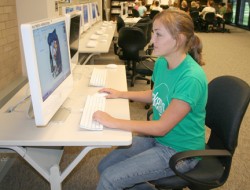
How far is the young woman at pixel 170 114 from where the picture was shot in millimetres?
1221

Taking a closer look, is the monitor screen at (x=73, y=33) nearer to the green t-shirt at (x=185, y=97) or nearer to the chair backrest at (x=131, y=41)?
the green t-shirt at (x=185, y=97)

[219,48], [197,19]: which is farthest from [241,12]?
[219,48]

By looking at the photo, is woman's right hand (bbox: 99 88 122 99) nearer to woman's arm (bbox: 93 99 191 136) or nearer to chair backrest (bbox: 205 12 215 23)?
woman's arm (bbox: 93 99 191 136)

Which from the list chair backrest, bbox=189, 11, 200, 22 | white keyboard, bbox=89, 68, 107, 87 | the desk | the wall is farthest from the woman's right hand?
chair backrest, bbox=189, 11, 200, 22

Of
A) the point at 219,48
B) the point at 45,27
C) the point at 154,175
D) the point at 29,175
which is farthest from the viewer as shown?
the point at 219,48

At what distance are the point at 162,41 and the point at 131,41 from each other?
2607 millimetres

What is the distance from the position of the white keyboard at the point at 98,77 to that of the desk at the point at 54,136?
192mm

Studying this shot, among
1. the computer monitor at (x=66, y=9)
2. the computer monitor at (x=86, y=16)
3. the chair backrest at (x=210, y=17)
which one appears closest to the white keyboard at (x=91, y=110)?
the computer monitor at (x=66, y=9)

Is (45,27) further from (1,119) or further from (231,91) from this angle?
(231,91)

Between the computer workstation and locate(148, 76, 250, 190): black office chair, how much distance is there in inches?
12.6

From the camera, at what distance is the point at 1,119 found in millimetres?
1329

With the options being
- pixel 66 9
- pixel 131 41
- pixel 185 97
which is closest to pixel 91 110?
pixel 185 97

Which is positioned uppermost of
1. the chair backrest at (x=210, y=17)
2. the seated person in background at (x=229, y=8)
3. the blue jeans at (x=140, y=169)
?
the seated person in background at (x=229, y=8)

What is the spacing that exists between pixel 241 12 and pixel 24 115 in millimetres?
12321
